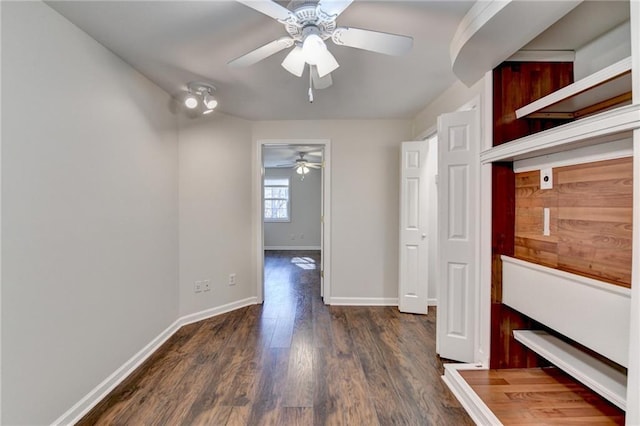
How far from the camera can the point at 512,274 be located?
6.69 feet

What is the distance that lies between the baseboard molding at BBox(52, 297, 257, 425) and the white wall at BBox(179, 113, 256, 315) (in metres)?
0.08

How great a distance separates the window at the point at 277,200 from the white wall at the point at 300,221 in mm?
118

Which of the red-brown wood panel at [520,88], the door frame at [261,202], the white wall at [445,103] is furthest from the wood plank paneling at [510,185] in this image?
the door frame at [261,202]

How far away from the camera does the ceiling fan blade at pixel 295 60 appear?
1.64 meters

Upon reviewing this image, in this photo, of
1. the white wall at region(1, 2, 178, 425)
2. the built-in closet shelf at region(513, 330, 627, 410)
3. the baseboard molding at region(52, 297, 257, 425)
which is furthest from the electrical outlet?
the baseboard molding at region(52, 297, 257, 425)

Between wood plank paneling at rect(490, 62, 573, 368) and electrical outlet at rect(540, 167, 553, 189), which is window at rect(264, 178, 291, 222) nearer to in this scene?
wood plank paneling at rect(490, 62, 573, 368)

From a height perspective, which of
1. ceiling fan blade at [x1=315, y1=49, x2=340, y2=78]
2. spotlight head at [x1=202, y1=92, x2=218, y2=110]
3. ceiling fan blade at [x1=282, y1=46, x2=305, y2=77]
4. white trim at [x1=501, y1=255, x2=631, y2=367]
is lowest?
white trim at [x1=501, y1=255, x2=631, y2=367]

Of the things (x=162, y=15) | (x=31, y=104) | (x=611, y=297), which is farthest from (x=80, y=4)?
(x=611, y=297)

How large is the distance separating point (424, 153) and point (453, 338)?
2024 millimetres

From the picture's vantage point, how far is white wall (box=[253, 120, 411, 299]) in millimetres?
3812

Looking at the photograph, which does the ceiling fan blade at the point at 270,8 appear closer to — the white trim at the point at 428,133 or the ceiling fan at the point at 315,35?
the ceiling fan at the point at 315,35

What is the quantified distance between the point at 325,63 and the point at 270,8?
1.45ft

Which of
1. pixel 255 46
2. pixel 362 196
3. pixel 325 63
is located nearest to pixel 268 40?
pixel 255 46

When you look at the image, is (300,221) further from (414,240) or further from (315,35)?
(315,35)
